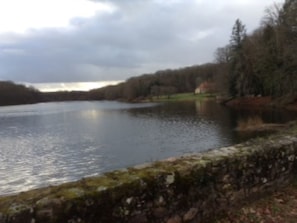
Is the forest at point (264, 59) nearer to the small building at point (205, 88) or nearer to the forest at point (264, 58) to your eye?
the forest at point (264, 58)

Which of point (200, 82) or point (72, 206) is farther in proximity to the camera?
point (200, 82)

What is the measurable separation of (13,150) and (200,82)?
97572mm

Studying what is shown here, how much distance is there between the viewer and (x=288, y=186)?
6.40m

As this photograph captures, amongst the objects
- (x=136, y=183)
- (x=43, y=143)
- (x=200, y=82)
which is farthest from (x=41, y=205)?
(x=200, y=82)

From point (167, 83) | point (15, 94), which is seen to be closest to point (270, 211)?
point (167, 83)

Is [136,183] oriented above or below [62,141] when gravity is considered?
above

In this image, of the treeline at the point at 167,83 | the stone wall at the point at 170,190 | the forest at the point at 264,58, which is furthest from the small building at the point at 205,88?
the stone wall at the point at 170,190

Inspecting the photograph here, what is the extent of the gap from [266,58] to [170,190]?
4608cm

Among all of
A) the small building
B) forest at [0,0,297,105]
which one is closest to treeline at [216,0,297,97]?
forest at [0,0,297,105]

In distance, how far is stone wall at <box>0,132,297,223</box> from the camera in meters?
3.82

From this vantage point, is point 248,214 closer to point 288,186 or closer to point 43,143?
point 288,186

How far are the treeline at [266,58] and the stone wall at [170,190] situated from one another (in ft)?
117

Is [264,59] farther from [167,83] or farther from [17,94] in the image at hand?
[17,94]

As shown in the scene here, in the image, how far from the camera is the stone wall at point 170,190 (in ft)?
12.5
